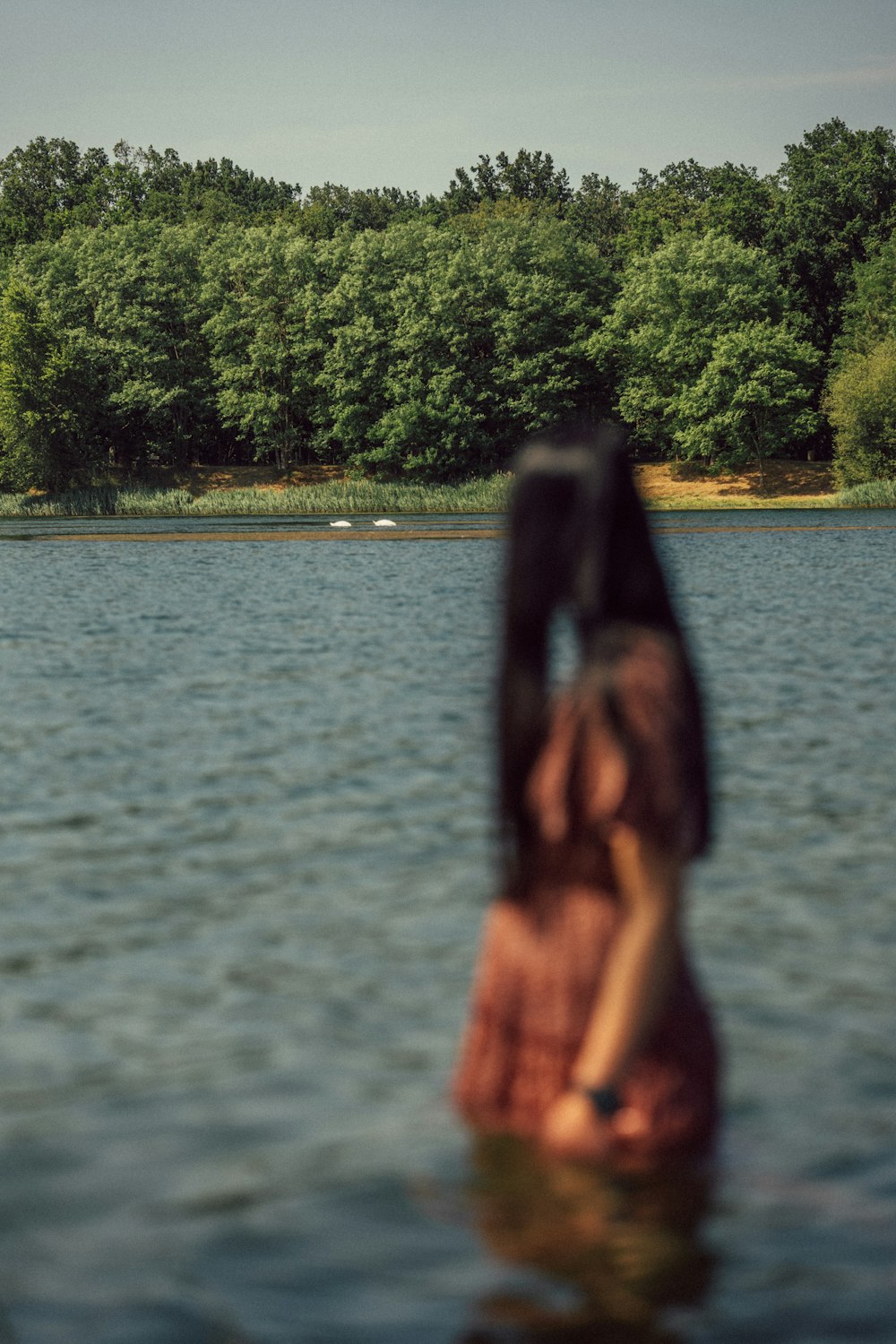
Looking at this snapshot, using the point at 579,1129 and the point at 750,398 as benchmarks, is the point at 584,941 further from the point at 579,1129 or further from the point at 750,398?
the point at 750,398

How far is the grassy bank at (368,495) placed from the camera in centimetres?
8175

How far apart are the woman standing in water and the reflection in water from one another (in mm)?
497

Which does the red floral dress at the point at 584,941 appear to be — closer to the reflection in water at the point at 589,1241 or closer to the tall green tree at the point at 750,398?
the reflection in water at the point at 589,1241

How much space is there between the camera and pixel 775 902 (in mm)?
9883

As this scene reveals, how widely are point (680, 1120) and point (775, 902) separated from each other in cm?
575

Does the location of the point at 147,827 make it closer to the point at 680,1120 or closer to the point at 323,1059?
the point at 323,1059

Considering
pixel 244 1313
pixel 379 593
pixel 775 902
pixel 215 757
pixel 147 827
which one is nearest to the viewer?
pixel 244 1313

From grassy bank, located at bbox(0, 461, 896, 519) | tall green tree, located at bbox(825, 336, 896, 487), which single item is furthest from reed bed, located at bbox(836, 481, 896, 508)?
tall green tree, located at bbox(825, 336, 896, 487)

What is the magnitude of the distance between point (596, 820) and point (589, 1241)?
1.94m

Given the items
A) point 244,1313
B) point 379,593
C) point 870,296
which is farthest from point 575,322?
point 244,1313

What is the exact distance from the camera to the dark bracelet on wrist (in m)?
3.95

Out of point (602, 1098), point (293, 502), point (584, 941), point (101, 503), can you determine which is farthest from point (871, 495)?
point (602, 1098)

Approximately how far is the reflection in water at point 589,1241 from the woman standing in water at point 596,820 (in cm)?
50

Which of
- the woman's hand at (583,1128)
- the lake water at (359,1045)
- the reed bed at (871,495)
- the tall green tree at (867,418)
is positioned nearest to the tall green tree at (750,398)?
the tall green tree at (867,418)
